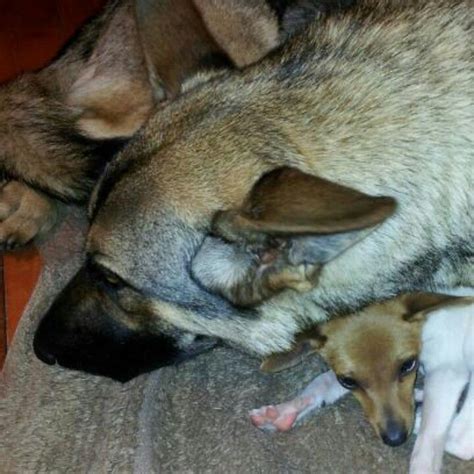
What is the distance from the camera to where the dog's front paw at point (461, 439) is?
2.16m

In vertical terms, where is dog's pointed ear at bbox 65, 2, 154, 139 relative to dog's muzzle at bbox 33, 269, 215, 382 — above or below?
above

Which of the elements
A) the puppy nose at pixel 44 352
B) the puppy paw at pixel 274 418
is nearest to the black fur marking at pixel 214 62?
the puppy nose at pixel 44 352

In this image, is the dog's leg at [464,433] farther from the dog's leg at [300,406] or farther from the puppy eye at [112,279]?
the puppy eye at [112,279]

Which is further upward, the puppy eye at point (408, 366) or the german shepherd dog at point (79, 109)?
the german shepherd dog at point (79, 109)

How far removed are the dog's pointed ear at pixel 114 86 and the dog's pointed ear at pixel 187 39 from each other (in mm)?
407

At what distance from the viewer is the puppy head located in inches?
82.6

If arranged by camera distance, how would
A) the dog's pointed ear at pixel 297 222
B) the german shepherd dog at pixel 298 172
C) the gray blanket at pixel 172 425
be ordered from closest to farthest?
the dog's pointed ear at pixel 297 222, the german shepherd dog at pixel 298 172, the gray blanket at pixel 172 425

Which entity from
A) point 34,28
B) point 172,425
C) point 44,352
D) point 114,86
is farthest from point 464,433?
point 34,28

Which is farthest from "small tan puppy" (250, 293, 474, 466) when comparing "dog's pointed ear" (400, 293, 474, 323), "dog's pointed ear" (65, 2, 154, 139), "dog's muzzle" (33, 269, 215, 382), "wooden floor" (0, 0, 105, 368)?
"wooden floor" (0, 0, 105, 368)

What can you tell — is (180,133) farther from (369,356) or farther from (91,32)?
(91,32)

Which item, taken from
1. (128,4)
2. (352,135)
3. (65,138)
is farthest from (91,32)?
(352,135)

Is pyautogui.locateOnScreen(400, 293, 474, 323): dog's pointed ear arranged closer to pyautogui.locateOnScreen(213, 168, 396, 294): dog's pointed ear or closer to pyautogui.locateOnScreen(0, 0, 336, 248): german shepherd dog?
pyautogui.locateOnScreen(213, 168, 396, 294): dog's pointed ear

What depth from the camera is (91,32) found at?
273 centimetres

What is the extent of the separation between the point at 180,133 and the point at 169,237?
20 cm
